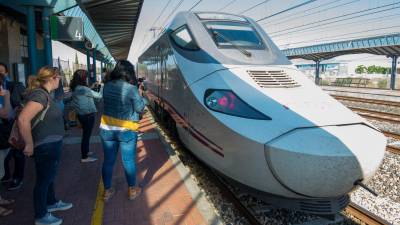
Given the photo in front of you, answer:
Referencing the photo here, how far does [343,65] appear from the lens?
282ft

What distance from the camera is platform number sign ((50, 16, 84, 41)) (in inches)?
317

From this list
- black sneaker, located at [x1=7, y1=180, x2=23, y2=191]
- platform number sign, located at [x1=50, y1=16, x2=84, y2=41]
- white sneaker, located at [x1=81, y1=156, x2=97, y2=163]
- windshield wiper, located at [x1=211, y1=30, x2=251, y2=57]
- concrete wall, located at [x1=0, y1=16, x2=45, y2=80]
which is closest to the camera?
black sneaker, located at [x1=7, y1=180, x2=23, y2=191]

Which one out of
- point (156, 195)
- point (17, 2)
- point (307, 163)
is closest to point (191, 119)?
point (156, 195)

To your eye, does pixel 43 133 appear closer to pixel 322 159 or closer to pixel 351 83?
pixel 322 159

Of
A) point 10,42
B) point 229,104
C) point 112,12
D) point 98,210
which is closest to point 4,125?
point 98,210

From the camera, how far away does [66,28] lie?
26.7 feet

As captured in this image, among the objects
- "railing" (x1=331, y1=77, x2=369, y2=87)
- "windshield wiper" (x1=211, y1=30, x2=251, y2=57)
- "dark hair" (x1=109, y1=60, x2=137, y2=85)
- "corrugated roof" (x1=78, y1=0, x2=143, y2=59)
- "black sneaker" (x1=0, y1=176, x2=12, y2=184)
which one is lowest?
"black sneaker" (x1=0, y1=176, x2=12, y2=184)

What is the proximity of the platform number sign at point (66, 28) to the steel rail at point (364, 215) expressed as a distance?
6.77 metres

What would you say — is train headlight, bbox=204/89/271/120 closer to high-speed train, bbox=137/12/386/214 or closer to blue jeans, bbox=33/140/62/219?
high-speed train, bbox=137/12/386/214

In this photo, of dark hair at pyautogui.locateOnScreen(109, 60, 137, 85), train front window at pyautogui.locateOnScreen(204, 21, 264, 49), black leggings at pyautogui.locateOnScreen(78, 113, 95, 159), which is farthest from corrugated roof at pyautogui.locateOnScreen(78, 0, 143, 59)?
dark hair at pyautogui.locateOnScreen(109, 60, 137, 85)

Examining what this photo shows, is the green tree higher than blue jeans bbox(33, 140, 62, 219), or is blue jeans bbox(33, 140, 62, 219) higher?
the green tree

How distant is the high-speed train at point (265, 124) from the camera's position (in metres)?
3.22

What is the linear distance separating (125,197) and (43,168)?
123 cm

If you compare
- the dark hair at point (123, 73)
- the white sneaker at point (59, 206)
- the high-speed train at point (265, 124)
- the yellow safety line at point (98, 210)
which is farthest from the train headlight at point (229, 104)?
the white sneaker at point (59, 206)
